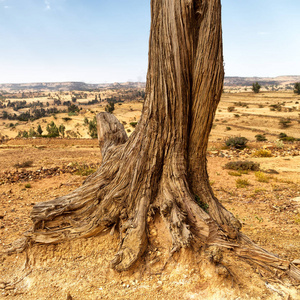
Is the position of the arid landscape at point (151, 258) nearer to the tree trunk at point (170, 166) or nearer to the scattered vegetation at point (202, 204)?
the tree trunk at point (170, 166)

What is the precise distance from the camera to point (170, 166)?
10.6ft

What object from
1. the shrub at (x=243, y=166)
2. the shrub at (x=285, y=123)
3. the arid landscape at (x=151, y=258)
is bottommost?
the shrub at (x=285, y=123)

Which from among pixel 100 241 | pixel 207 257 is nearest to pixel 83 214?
pixel 100 241

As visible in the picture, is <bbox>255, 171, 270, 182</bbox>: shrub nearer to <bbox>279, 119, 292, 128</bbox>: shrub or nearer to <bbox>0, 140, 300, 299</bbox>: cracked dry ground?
<bbox>0, 140, 300, 299</bbox>: cracked dry ground

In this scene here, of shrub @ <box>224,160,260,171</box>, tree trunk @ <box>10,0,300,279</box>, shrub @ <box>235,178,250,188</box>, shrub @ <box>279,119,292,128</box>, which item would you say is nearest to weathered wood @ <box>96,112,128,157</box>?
tree trunk @ <box>10,0,300,279</box>

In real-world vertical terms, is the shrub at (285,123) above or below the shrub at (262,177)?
below

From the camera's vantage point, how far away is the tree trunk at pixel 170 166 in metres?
2.95

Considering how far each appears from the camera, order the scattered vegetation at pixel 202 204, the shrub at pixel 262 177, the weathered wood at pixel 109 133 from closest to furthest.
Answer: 1. the scattered vegetation at pixel 202 204
2. the weathered wood at pixel 109 133
3. the shrub at pixel 262 177

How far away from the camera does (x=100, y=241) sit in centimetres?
330

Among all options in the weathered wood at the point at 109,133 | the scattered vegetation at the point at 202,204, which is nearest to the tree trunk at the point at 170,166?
the scattered vegetation at the point at 202,204

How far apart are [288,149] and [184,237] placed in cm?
1332

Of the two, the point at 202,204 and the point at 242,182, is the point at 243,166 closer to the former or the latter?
the point at 242,182

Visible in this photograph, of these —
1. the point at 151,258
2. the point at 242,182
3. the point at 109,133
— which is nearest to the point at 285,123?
the point at 242,182

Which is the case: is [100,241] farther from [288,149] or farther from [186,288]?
[288,149]
